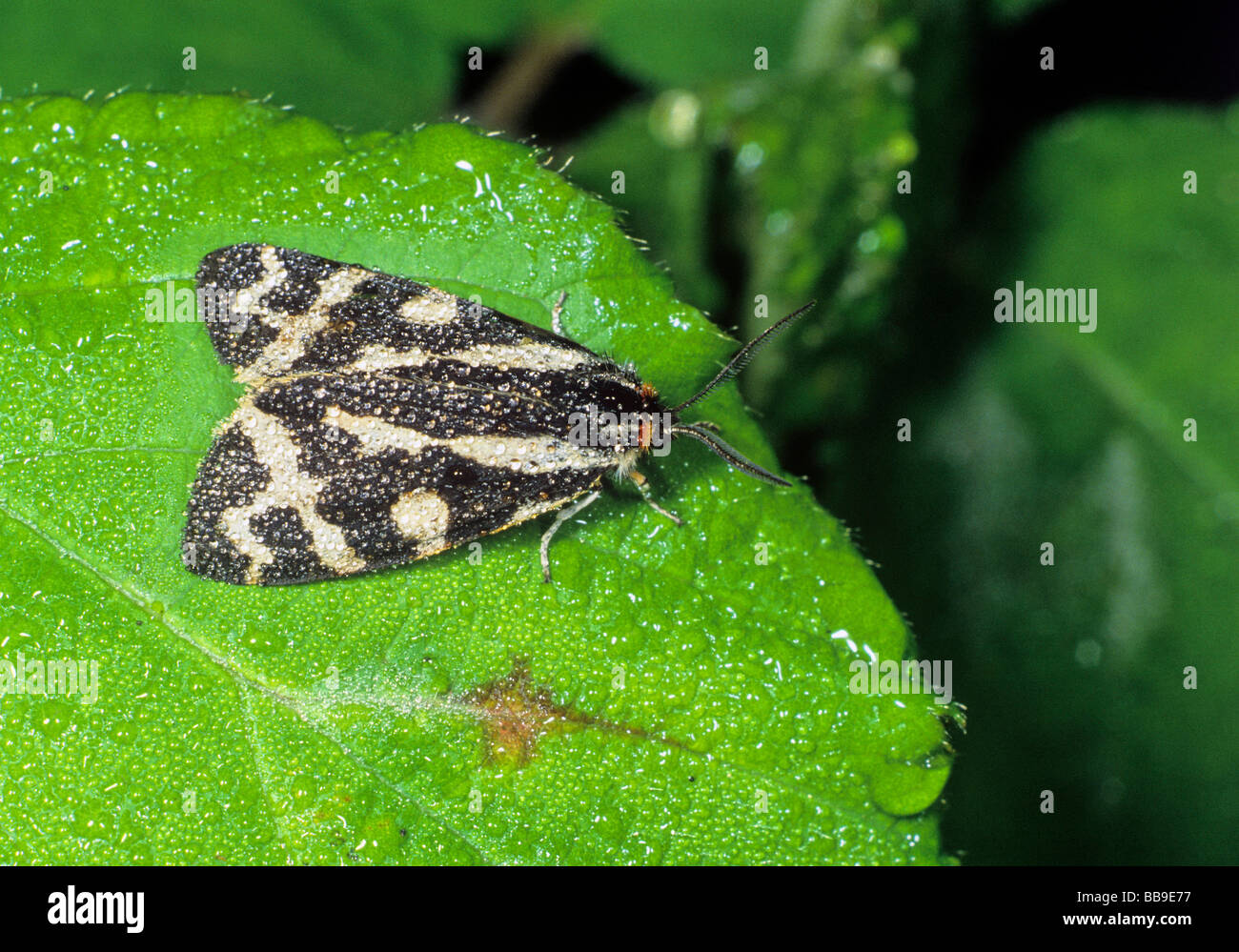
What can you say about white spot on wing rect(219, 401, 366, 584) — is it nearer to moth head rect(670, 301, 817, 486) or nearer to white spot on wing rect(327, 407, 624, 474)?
white spot on wing rect(327, 407, 624, 474)

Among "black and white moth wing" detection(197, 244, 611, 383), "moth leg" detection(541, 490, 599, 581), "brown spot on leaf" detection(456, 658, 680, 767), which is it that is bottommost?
"brown spot on leaf" detection(456, 658, 680, 767)

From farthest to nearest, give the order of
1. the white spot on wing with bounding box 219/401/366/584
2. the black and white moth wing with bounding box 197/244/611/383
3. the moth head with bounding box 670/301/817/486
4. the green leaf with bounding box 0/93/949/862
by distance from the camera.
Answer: the black and white moth wing with bounding box 197/244/611/383 < the moth head with bounding box 670/301/817/486 < the white spot on wing with bounding box 219/401/366/584 < the green leaf with bounding box 0/93/949/862

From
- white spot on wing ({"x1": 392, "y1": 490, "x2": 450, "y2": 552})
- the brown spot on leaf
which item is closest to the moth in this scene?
white spot on wing ({"x1": 392, "y1": 490, "x2": 450, "y2": 552})

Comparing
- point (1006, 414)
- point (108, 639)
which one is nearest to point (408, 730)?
point (108, 639)

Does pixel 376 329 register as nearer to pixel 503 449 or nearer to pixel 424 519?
pixel 503 449

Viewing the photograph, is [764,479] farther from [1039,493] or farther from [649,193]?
[1039,493]

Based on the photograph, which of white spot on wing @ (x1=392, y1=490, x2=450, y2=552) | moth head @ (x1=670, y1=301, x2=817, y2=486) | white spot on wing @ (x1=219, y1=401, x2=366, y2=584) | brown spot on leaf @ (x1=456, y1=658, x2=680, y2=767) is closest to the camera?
brown spot on leaf @ (x1=456, y1=658, x2=680, y2=767)
